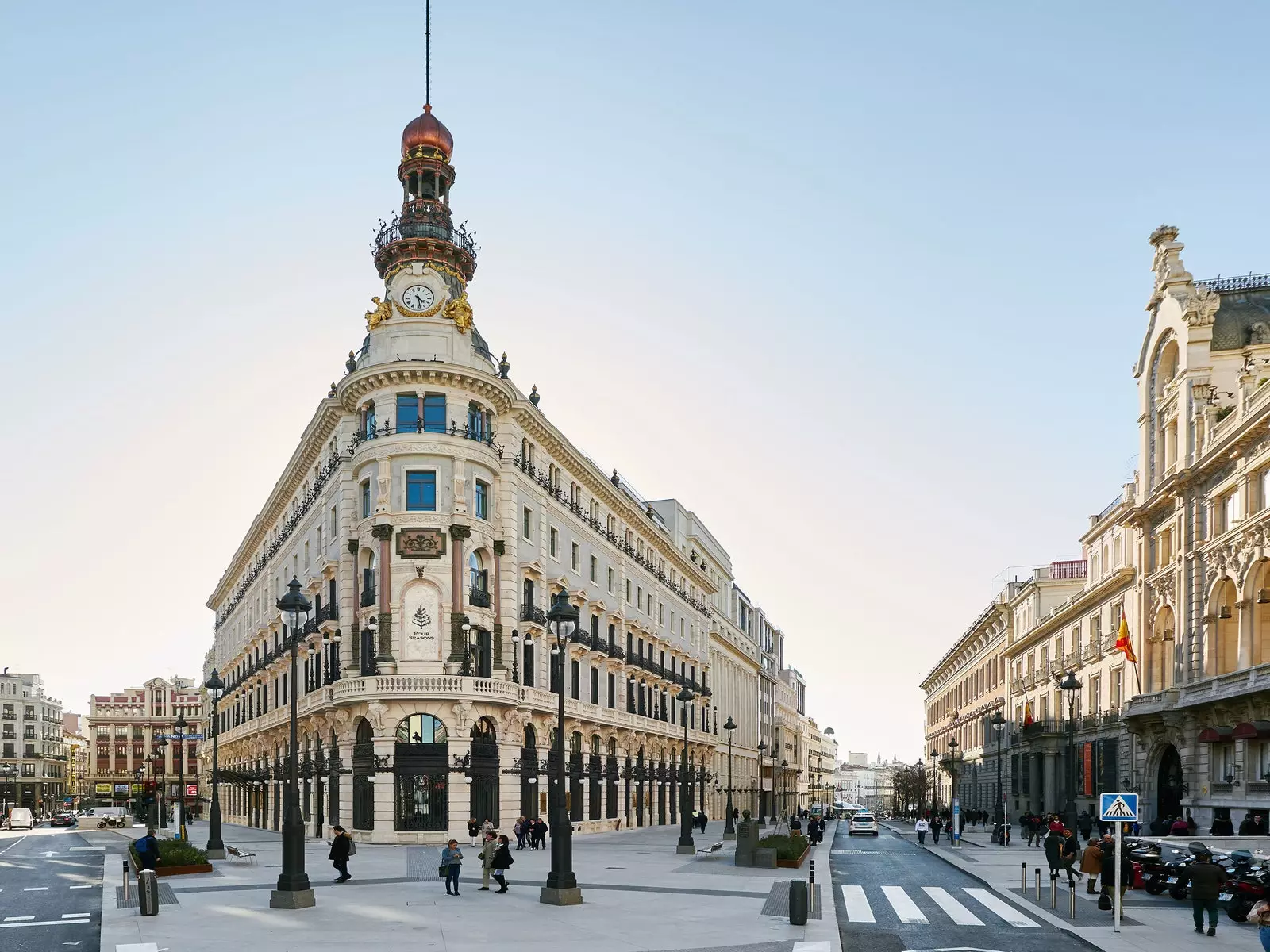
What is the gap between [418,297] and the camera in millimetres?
49969

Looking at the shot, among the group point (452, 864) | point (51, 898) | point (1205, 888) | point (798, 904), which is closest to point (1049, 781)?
point (1205, 888)

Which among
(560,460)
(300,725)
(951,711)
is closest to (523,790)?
(300,725)

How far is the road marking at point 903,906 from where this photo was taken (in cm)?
2433

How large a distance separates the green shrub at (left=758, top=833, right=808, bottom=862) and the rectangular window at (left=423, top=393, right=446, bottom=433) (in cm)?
2091

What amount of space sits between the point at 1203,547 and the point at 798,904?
117 ft

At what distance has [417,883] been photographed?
3006 centimetres

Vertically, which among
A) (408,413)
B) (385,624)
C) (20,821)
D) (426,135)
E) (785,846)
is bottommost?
(20,821)

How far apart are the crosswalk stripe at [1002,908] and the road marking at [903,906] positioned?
5.38ft

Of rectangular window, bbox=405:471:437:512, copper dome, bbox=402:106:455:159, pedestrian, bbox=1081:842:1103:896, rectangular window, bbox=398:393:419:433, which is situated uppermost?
copper dome, bbox=402:106:455:159

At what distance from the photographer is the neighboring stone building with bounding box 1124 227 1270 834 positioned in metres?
45.4

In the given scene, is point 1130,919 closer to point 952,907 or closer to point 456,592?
point 952,907

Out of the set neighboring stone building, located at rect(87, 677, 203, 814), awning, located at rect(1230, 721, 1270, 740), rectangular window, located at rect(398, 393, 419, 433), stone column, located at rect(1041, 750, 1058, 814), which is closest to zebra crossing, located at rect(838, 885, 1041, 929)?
awning, located at rect(1230, 721, 1270, 740)

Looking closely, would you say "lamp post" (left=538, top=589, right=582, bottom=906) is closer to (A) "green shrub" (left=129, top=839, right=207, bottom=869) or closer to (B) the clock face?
(A) "green shrub" (left=129, top=839, right=207, bottom=869)

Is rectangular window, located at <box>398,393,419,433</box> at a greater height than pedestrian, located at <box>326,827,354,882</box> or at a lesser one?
greater
